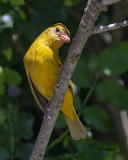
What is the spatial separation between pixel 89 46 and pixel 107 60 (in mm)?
1312

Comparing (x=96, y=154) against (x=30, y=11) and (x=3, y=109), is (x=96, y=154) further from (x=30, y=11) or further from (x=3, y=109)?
(x=30, y=11)

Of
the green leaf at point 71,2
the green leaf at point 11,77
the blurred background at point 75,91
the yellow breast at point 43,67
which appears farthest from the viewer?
the green leaf at point 71,2

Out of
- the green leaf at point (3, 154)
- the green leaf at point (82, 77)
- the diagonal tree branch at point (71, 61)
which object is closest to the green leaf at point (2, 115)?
the green leaf at point (3, 154)

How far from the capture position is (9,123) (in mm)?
3896

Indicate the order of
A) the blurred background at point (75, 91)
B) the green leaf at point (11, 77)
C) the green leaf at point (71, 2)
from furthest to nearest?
the green leaf at point (71, 2) < the green leaf at point (11, 77) < the blurred background at point (75, 91)

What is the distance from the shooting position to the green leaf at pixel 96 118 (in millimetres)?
3646

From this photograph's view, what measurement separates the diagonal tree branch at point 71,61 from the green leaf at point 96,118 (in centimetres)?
83

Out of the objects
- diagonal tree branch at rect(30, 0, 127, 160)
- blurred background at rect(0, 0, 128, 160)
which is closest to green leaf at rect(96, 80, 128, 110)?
blurred background at rect(0, 0, 128, 160)

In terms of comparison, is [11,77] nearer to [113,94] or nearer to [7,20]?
[7,20]

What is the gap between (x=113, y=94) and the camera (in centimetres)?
364

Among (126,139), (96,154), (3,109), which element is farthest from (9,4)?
(126,139)

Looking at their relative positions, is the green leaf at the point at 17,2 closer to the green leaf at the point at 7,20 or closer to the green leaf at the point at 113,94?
the green leaf at the point at 7,20

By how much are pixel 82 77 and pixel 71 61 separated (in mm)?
1130

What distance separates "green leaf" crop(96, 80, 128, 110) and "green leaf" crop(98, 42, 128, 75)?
134 millimetres
